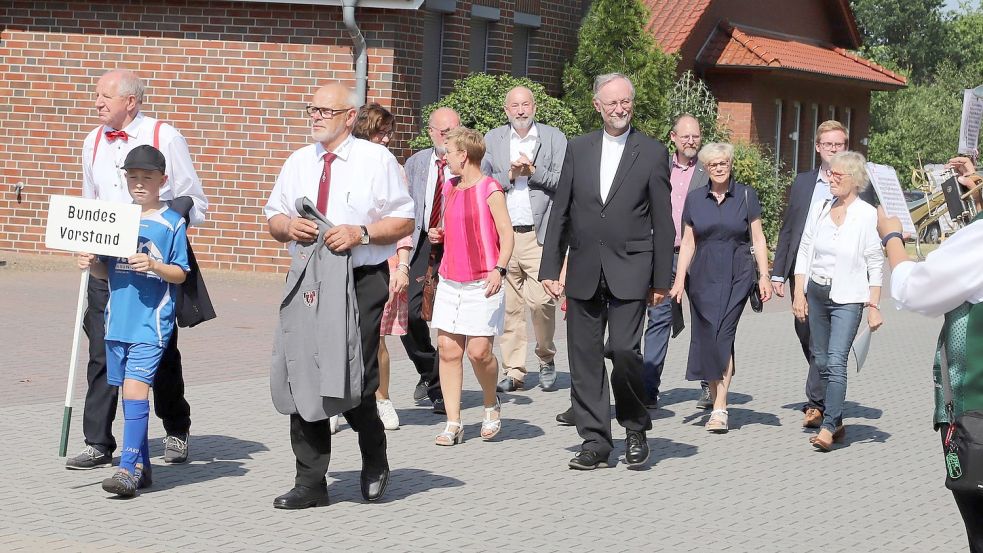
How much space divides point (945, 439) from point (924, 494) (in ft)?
11.3

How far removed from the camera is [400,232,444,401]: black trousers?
9.77 metres

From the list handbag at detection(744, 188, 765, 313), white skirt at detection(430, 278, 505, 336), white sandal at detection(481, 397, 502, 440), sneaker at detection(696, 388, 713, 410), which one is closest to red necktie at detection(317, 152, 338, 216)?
white skirt at detection(430, 278, 505, 336)

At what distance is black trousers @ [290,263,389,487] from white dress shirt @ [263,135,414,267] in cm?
9

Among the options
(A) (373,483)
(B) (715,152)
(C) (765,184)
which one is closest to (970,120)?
(A) (373,483)

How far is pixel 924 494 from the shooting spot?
771 centimetres

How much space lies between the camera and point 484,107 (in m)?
18.5

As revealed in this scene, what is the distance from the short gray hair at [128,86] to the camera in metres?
7.39

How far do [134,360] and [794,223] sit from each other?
463 cm

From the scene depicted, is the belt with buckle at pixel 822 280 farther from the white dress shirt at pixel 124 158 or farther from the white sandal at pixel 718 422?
the white dress shirt at pixel 124 158

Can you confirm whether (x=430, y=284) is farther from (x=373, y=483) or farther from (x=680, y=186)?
(x=373, y=483)

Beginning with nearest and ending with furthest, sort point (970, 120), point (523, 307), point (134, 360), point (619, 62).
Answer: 1. point (970, 120)
2. point (134, 360)
3. point (523, 307)
4. point (619, 62)

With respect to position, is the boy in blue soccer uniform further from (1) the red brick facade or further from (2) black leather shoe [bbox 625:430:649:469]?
(1) the red brick facade

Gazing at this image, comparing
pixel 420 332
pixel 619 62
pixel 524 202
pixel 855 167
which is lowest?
pixel 420 332

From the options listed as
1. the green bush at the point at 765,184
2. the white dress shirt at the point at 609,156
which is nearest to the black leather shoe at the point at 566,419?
the white dress shirt at the point at 609,156
